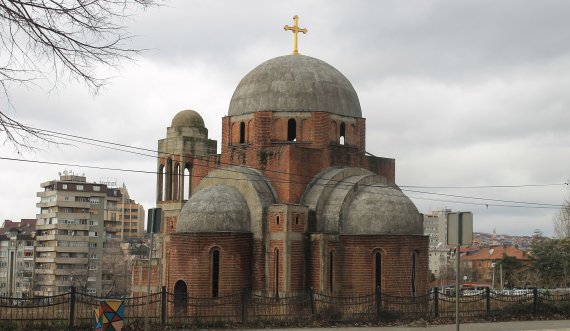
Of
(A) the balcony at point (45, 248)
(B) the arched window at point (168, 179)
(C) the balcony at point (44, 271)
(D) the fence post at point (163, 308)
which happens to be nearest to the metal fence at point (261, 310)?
(D) the fence post at point (163, 308)

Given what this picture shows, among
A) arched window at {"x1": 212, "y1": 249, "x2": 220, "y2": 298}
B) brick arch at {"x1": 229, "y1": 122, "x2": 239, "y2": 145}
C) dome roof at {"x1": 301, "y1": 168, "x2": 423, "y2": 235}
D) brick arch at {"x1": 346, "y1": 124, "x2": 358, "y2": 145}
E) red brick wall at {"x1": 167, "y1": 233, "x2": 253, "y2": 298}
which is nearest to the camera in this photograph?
red brick wall at {"x1": 167, "y1": 233, "x2": 253, "y2": 298}

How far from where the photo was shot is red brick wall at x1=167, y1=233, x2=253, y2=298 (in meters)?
25.0

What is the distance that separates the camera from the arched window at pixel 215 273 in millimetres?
25203

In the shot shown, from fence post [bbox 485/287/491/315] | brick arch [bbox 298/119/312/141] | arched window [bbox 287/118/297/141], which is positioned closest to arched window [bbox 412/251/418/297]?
fence post [bbox 485/287/491/315]

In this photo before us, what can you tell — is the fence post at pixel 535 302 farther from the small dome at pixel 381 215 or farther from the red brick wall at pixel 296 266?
the red brick wall at pixel 296 266

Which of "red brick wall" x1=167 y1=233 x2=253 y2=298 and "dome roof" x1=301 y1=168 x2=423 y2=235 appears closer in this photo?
"red brick wall" x1=167 y1=233 x2=253 y2=298

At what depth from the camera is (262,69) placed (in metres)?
30.8

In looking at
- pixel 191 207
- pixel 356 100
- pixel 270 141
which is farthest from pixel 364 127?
pixel 191 207

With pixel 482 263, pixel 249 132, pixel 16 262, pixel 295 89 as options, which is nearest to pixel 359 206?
pixel 295 89

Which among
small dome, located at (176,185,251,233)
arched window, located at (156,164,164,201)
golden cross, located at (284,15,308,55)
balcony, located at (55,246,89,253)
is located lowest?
balcony, located at (55,246,89,253)

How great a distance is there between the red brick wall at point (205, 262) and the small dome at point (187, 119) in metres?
9.01

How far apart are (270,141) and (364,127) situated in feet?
14.8

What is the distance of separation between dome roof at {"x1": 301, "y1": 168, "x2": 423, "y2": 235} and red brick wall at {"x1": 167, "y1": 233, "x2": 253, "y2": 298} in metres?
3.44

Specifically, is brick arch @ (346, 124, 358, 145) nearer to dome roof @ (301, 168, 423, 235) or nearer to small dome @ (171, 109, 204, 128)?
dome roof @ (301, 168, 423, 235)
